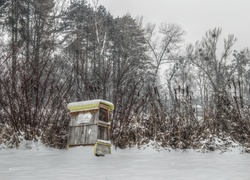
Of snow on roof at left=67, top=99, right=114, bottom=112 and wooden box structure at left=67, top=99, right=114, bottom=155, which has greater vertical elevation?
snow on roof at left=67, top=99, right=114, bottom=112

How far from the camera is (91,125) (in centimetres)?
552

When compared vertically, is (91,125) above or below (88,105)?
below

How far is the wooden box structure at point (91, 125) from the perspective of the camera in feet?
17.8

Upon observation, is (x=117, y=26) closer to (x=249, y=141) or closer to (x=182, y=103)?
(x=182, y=103)

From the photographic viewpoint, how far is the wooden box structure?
542cm

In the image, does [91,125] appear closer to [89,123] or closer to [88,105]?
[89,123]

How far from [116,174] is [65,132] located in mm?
3217

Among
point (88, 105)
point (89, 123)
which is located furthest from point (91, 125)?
point (88, 105)

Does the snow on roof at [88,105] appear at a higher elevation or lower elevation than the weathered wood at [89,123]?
higher

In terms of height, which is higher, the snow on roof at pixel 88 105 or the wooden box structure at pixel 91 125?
the snow on roof at pixel 88 105

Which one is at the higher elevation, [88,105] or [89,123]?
[88,105]

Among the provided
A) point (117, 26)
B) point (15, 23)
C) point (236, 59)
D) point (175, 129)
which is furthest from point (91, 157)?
point (236, 59)

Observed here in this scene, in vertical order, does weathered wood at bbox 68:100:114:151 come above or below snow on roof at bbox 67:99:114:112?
below

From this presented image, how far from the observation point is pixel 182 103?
7.07 meters
